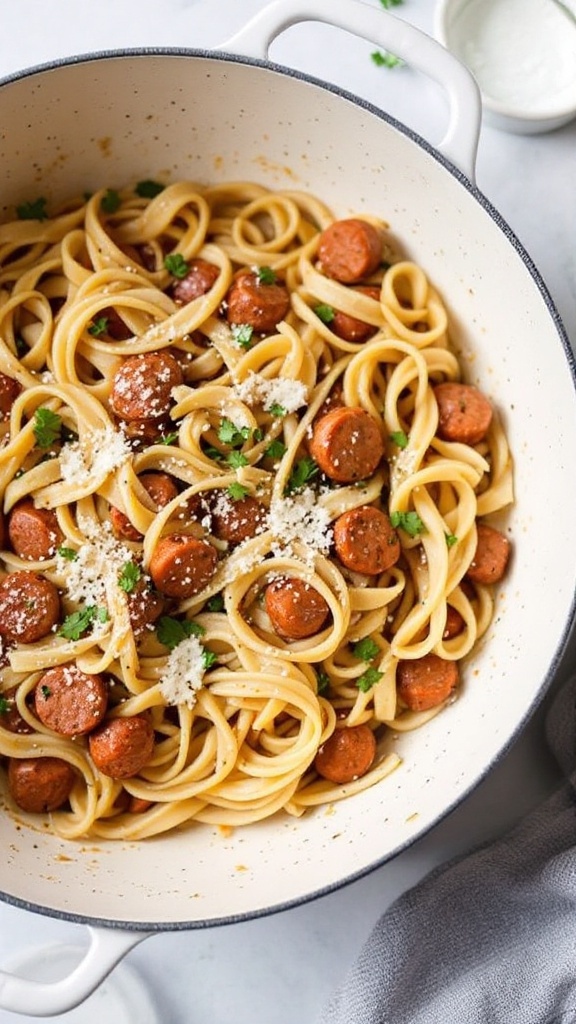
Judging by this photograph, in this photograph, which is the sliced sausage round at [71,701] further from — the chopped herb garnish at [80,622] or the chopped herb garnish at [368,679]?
the chopped herb garnish at [368,679]

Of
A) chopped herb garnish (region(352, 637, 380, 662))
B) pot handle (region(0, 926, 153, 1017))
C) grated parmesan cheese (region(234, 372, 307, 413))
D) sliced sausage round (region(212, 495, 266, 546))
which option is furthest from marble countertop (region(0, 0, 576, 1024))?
sliced sausage round (region(212, 495, 266, 546))

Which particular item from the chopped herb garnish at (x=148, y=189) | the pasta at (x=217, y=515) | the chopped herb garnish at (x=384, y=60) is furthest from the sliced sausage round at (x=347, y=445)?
the chopped herb garnish at (x=384, y=60)

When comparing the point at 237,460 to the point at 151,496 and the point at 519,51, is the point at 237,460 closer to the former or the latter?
the point at 151,496

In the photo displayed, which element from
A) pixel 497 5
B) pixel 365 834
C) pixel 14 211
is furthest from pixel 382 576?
pixel 497 5

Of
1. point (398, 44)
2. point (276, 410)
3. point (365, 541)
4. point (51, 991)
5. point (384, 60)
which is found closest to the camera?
point (51, 991)

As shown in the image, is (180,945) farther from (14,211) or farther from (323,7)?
(323,7)

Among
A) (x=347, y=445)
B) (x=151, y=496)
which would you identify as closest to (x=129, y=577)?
(x=151, y=496)

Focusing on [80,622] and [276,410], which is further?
[276,410]
